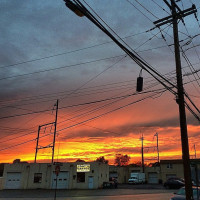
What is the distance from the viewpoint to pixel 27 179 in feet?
138

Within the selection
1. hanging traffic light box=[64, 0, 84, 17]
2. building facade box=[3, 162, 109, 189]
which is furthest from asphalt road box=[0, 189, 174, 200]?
hanging traffic light box=[64, 0, 84, 17]

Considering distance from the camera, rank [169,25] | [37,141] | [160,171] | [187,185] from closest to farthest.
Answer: [187,185]
[169,25]
[37,141]
[160,171]

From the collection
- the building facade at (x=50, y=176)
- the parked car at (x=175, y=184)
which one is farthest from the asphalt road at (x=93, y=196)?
the building facade at (x=50, y=176)

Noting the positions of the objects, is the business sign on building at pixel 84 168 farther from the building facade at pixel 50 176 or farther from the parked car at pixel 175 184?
the parked car at pixel 175 184

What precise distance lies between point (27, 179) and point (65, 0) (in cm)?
4229

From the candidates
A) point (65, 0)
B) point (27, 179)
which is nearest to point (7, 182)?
point (27, 179)

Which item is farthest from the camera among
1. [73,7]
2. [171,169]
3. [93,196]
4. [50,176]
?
[171,169]

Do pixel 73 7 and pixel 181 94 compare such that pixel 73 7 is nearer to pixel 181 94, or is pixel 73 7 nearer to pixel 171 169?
pixel 181 94

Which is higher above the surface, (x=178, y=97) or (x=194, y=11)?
(x=194, y=11)

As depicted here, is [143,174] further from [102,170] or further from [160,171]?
[102,170]

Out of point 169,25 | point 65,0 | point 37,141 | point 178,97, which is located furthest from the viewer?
point 37,141

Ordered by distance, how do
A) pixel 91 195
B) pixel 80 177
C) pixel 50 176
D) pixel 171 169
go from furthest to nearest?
1. pixel 171 169
2. pixel 80 177
3. pixel 50 176
4. pixel 91 195

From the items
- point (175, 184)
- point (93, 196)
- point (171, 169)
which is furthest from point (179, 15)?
point (171, 169)

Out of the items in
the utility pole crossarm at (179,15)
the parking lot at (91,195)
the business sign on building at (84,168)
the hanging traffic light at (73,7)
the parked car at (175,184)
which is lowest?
the parking lot at (91,195)
